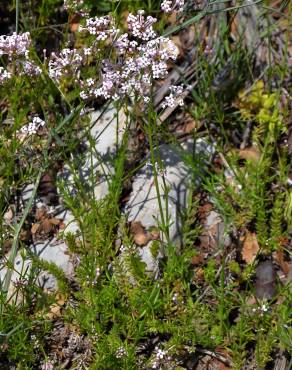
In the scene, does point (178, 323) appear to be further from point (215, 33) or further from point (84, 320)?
point (215, 33)

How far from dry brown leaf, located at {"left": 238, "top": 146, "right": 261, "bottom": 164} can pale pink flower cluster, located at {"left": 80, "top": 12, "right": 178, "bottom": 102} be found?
1.37 meters

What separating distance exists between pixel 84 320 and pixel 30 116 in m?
1.59

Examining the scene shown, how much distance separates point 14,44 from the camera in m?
3.01

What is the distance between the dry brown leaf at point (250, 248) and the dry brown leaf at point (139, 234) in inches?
24.7

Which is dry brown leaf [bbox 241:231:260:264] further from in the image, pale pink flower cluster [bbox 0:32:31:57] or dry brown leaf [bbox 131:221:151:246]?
pale pink flower cluster [bbox 0:32:31:57]

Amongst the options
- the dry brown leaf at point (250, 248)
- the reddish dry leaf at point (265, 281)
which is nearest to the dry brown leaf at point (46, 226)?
the dry brown leaf at point (250, 248)

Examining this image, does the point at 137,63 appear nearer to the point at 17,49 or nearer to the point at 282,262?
the point at 17,49

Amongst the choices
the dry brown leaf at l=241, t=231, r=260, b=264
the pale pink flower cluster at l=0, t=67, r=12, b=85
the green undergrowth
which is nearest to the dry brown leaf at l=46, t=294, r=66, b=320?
the green undergrowth

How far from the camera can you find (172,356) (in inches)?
136

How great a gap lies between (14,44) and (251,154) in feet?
6.43

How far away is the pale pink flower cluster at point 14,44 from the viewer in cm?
299

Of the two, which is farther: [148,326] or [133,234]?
[133,234]

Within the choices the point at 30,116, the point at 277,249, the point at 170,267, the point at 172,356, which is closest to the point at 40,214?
the point at 30,116

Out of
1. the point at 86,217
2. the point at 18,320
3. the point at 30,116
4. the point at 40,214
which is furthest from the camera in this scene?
the point at 30,116
